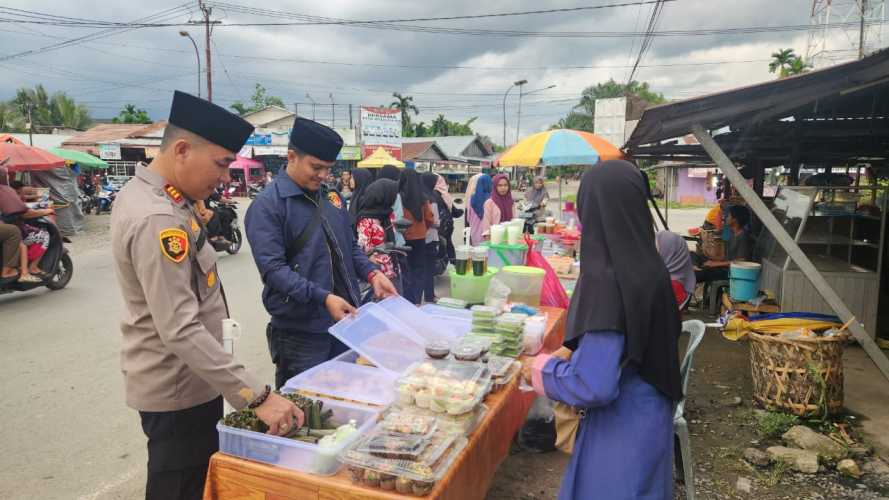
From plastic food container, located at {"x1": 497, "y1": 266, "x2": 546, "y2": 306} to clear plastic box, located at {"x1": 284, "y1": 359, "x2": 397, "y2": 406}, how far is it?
149 centimetres

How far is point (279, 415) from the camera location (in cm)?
173

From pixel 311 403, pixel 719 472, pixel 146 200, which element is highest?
pixel 146 200

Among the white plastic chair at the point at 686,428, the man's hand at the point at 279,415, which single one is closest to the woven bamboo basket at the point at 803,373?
the white plastic chair at the point at 686,428

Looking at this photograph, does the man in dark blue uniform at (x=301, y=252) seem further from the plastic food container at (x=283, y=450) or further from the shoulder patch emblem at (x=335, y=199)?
the plastic food container at (x=283, y=450)

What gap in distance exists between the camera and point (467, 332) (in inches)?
112

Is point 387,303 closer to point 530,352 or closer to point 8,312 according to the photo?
point 530,352

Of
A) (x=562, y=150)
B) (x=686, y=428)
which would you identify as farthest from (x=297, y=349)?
(x=562, y=150)

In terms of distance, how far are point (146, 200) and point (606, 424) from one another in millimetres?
1567

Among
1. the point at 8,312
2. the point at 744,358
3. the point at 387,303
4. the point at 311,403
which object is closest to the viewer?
the point at 311,403

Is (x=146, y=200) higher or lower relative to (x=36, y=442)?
higher

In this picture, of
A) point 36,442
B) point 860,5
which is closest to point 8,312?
point 36,442

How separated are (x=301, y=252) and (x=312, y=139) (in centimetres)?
55

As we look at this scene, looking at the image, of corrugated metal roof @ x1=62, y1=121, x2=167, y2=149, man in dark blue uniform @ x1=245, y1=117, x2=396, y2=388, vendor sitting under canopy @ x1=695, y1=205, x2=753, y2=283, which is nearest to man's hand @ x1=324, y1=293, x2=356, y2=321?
man in dark blue uniform @ x1=245, y1=117, x2=396, y2=388

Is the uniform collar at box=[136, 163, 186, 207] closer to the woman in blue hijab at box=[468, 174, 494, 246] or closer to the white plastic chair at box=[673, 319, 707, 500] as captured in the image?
the white plastic chair at box=[673, 319, 707, 500]
